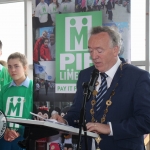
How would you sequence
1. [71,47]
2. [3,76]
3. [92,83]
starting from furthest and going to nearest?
[3,76]
[71,47]
[92,83]

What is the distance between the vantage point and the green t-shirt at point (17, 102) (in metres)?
3.00

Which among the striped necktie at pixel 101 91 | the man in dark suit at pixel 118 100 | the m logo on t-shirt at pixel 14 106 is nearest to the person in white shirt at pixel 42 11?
the m logo on t-shirt at pixel 14 106

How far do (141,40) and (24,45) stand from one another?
1.69 m

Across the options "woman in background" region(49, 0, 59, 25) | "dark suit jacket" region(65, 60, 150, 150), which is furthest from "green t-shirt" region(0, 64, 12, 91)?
"dark suit jacket" region(65, 60, 150, 150)

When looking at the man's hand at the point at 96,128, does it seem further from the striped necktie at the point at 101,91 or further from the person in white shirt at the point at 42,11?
the person in white shirt at the point at 42,11

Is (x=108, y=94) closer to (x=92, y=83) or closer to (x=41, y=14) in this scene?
(x=92, y=83)

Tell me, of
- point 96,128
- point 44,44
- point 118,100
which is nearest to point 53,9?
point 44,44

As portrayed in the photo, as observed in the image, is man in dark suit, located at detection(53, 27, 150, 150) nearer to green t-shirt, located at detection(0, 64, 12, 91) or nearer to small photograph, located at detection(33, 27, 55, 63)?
small photograph, located at detection(33, 27, 55, 63)

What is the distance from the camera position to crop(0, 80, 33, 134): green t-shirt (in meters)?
3.00

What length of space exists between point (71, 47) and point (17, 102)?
0.84 metres

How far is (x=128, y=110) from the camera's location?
6.08 feet

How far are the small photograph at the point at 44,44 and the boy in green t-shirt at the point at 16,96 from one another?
226mm

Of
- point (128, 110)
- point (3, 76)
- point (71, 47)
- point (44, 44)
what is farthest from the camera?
point (3, 76)

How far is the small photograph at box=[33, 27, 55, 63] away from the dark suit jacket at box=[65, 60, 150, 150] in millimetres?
1182
